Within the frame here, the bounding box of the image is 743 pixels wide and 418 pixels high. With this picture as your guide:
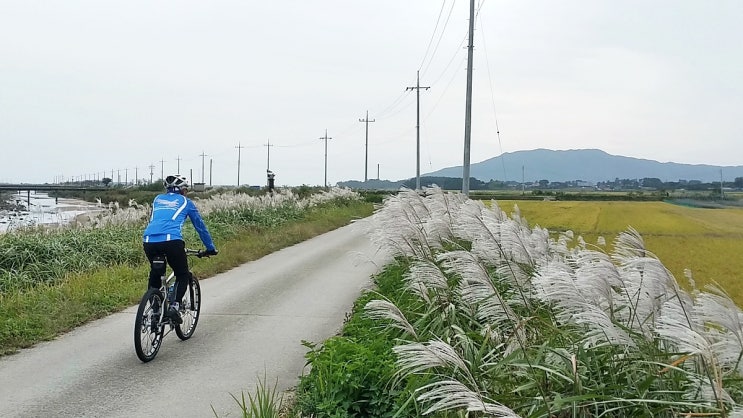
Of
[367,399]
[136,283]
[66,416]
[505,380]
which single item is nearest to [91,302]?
[136,283]

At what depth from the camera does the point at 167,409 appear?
5.23 meters

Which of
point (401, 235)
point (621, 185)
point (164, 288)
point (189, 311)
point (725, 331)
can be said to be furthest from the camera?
point (621, 185)

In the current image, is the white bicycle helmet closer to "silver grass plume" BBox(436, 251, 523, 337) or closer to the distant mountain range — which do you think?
"silver grass plume" BBox(436, 251, 523, 337)

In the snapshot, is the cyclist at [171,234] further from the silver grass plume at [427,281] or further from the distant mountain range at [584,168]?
the distant mountain range at [584,168]

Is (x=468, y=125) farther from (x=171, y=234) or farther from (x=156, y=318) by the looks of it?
(x=156, y=318)

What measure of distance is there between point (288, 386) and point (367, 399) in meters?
1.70

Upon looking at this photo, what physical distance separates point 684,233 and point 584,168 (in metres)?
6.79

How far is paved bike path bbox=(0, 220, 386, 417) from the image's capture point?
5.36m

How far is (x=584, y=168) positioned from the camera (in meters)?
12.3

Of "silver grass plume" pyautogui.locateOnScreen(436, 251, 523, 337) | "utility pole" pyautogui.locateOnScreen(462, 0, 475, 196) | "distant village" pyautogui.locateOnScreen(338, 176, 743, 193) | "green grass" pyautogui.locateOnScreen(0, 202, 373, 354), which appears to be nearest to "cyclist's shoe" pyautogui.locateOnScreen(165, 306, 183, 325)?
"green grass" pyautogui.locateOnScreen(0, 202, 373, 354)

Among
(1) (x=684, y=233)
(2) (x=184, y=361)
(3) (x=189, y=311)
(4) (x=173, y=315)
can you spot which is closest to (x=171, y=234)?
(4) (x=173, y=315)

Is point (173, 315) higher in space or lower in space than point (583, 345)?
lower

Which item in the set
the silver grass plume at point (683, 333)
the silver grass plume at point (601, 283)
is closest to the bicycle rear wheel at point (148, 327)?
the silver grass plume at point (601, 283)

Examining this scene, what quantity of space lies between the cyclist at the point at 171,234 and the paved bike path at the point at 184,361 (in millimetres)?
729
